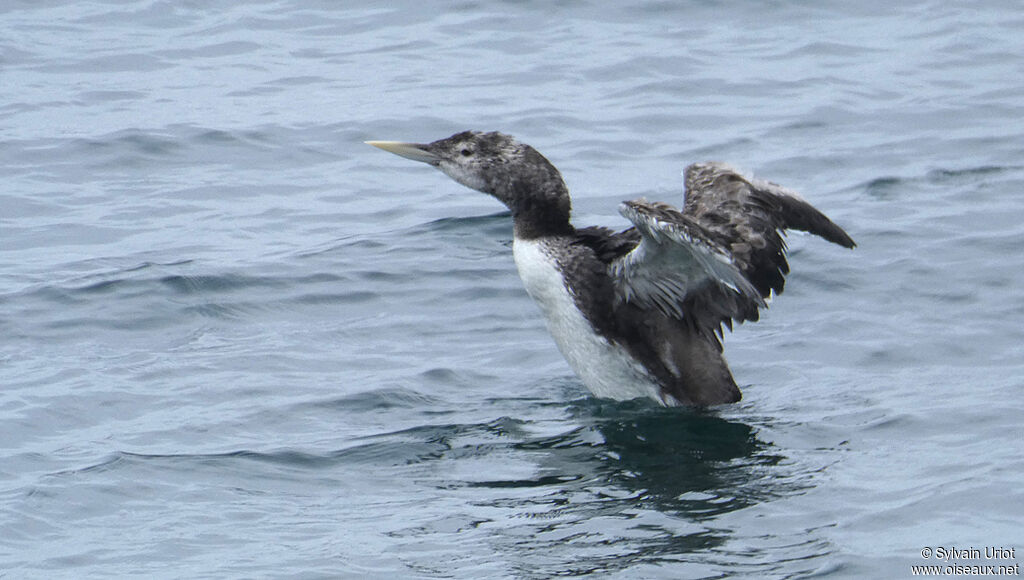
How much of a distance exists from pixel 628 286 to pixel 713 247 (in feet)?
2.79

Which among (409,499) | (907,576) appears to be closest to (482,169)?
(409,499)

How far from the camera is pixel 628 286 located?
6.63 metres

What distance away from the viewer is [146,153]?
10844 mm

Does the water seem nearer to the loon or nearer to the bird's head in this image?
the loon

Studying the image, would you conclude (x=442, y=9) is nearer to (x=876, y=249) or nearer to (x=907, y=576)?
(x=876, y=249)

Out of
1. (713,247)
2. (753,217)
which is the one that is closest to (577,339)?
(753,217)

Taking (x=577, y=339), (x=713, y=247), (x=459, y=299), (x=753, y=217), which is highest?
(x=713, y=247)

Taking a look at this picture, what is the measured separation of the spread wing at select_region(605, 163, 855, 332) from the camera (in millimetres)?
5887

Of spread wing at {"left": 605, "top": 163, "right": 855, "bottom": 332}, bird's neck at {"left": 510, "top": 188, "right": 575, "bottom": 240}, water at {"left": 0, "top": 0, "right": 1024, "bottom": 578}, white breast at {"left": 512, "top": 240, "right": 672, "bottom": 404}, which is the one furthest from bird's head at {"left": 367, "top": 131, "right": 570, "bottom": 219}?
water at {"left": 0, "top": 0, "right": 1024, "bottom": 578}

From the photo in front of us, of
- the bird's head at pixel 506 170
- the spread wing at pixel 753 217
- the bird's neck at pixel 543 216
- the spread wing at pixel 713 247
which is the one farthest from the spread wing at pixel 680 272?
the bird's head at pixel 506 170

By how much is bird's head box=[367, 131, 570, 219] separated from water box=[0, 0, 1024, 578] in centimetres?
85

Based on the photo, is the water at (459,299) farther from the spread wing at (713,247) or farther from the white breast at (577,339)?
the spread wing at (713,247)

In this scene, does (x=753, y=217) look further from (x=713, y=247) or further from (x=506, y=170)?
(x=713, y=247)

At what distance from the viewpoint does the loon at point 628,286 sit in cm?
675
